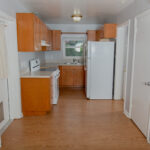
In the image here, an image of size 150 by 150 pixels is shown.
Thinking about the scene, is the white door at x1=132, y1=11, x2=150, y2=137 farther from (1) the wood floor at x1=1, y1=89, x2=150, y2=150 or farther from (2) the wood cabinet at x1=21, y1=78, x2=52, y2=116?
(2) the wood cabinet at x1=21, y1=78, x2=52, y2=116

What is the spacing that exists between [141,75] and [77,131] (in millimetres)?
1527

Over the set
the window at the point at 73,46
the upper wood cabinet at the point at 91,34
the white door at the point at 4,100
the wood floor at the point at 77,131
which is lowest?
the wood floor at the point at 77,131

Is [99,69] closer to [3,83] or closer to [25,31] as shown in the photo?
[25,31]

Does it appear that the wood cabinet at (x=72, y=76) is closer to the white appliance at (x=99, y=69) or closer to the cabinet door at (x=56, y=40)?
the cabinet door at (x=56, y=40)

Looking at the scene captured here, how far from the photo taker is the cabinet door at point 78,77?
546 centimetres

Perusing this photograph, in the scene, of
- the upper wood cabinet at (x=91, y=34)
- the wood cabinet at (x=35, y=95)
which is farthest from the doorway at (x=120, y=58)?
the wood cabinet at (x=35, y=95)

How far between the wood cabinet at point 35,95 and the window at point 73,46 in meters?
3.06

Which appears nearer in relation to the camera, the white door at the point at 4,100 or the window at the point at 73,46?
the white door at the point at 4,100

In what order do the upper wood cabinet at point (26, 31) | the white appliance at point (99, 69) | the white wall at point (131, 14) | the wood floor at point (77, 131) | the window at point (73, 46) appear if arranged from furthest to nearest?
the window at point (73, 46), the white appliance at point (99, 69), the upper wood cabinet at point (26, 31), the white wall at point (131, 14), the wood floor at point (77, 131)

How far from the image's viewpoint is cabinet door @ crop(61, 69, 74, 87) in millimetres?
5453

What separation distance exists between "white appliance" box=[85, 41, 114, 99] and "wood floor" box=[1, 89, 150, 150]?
2.09 feet

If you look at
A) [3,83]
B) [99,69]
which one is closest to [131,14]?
[99,69]

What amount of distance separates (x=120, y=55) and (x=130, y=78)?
3.83 ft

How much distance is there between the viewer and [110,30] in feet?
12.9
